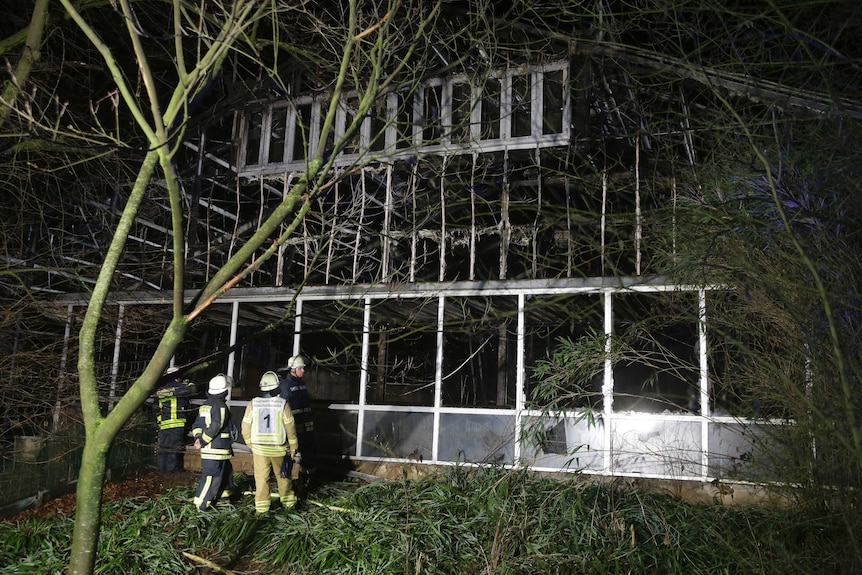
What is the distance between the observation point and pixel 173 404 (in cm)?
1061

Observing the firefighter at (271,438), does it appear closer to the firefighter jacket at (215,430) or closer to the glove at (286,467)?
the glove at (286,467)

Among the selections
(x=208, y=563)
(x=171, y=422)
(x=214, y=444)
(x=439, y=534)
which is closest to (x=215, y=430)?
(x=214, y=444)

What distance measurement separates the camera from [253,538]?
25.1ft

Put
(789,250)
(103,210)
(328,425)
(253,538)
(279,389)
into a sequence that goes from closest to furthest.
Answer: (789,250) < (253,538) < (279,389) < (328,425) < (103,210)

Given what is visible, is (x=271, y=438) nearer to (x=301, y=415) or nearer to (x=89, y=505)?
(x=301, y=415)

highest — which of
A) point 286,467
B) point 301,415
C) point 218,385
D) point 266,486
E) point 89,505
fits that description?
point 218,385

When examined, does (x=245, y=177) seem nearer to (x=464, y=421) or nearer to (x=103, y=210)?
(x=103, y=210)

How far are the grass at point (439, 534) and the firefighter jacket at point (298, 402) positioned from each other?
54.9 inches

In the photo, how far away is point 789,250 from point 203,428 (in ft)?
22.3

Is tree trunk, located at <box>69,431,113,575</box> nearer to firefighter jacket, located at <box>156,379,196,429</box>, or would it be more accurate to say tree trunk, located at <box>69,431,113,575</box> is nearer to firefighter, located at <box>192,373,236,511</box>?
firefighter, located at <box>192,373,236,511</box>

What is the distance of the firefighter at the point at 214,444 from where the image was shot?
8.40m

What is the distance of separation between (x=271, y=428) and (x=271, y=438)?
0.12 meters

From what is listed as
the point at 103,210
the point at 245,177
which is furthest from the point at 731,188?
the point at 103,210

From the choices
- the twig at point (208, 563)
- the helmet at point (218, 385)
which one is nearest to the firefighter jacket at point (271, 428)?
the helmet at point (218, 385)
